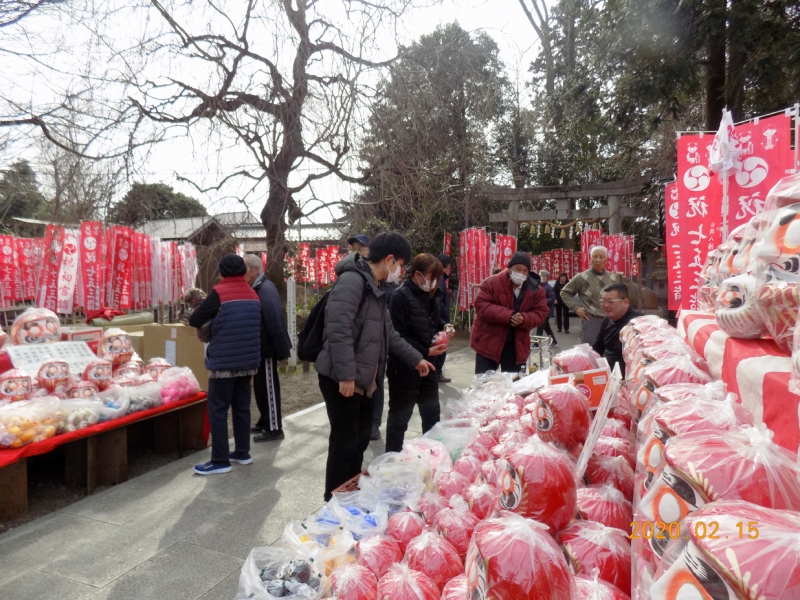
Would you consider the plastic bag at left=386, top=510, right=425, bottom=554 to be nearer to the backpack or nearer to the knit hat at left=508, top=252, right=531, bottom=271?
the backpack

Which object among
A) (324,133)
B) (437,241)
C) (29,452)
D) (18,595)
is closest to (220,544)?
(18,595)

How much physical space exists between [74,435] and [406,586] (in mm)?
3198

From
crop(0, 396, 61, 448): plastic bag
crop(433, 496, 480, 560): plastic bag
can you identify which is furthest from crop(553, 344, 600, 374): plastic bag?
crop(0, 396, 61, 448): plastic bag

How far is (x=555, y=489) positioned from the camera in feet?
4.53

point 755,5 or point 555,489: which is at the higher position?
point 755,5

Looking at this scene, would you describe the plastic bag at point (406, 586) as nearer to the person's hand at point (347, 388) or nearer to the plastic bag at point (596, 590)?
the plastic bag at point (596, 590)

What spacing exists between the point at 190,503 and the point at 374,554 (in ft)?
8.05

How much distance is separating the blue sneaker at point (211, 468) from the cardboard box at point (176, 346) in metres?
1.91

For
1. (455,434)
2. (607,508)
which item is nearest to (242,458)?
(455,434)

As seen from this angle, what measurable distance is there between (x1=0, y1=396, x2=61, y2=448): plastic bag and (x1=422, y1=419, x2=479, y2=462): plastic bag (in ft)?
8.78

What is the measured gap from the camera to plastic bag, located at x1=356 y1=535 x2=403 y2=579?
1746mm

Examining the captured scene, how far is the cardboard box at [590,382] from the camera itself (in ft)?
6.95

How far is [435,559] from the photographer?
1.64 m

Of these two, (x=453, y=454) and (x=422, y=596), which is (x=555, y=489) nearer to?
(x=422, y=596)
